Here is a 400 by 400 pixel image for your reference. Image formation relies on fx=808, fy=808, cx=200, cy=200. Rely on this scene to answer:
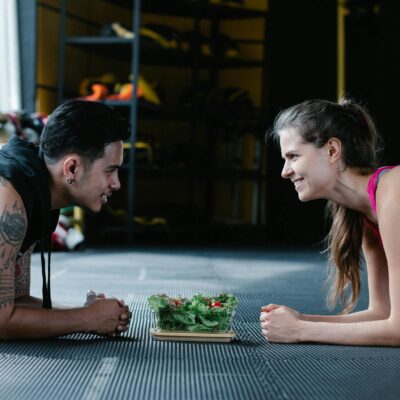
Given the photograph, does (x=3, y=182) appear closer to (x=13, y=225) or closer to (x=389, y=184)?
(x=13, y=225)

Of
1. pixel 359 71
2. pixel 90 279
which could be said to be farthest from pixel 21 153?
pixel 359 71

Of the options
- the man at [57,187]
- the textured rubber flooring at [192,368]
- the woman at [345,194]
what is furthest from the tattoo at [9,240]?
the woman at [345,194]

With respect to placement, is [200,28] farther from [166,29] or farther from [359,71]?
[359,71]

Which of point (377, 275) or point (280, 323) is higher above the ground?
point (377, 275)

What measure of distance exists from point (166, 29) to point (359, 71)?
2.89 meters

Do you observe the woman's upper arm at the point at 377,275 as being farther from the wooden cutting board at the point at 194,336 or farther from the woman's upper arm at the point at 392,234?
the wooden cutting board at the point at 194,336

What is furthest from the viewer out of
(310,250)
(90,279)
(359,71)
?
(359,71)

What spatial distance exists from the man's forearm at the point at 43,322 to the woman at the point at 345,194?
1.88ft

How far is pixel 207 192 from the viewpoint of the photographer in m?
9.36

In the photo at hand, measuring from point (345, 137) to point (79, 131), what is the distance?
Answer: 0.86 meters

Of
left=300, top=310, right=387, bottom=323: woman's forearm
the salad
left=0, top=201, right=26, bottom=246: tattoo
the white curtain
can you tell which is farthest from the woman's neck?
the white curtain

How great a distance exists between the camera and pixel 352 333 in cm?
255

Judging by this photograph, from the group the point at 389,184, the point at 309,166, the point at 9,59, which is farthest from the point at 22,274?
the point at 9,59

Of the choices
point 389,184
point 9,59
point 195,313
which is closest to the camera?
point 389,184
